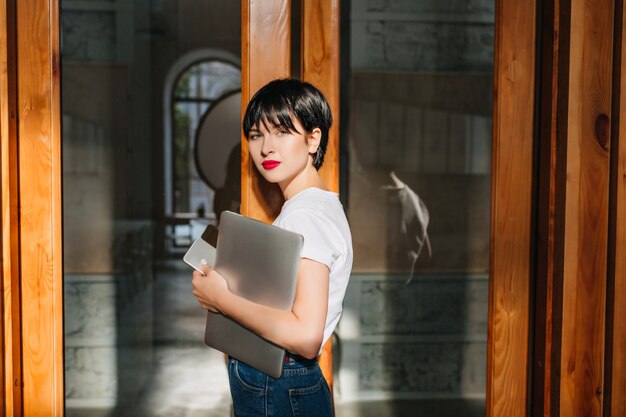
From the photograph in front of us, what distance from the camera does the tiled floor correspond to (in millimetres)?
1438

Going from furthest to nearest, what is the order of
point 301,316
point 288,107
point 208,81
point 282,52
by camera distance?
point 208,81 → point 282,52 → point 288,107 → point 301,316

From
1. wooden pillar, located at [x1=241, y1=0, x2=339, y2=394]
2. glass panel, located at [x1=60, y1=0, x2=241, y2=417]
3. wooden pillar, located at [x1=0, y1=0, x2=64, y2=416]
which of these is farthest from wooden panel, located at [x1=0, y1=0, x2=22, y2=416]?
wooden pillar, located at [x1=241, y1=0, x2=339, y2=394]

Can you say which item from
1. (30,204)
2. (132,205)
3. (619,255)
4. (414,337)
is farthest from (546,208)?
(30,204)

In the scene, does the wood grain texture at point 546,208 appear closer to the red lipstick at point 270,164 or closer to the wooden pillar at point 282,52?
the wooden pillar at point 282,52

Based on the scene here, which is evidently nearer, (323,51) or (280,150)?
(280,150)

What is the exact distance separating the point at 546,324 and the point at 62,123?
133cm

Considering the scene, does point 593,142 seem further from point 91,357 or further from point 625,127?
point 91,357

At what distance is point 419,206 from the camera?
1567 mm

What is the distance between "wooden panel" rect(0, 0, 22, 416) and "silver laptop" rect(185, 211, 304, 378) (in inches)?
23.1

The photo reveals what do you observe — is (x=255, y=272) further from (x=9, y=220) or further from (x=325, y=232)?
(x=9, y=220)

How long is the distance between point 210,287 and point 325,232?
0.24m

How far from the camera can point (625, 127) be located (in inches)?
48.1

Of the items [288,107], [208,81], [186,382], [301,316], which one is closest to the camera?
[301,316]

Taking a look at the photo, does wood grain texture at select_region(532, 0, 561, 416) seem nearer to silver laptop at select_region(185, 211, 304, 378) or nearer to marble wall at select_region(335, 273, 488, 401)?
marble wall at select_region(335, 273, 488, 401)
